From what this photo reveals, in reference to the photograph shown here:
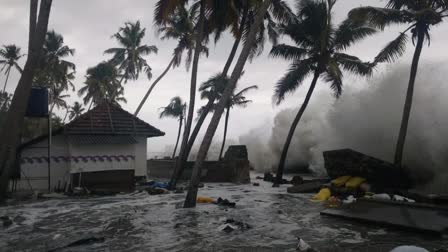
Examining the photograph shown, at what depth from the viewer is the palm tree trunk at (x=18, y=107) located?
13.4m

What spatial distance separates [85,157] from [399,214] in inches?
536

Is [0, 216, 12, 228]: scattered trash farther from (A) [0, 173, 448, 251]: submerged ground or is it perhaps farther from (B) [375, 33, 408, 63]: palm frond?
(B) [375, 33, 408, 63]: palm frond

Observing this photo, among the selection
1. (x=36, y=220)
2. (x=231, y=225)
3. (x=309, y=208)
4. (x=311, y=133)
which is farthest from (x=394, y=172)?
(x=311, y=133)

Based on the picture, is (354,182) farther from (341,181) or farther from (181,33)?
(181,33)

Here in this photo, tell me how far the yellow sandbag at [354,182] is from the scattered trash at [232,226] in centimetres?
761

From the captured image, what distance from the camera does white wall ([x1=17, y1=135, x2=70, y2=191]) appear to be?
16.2 metres

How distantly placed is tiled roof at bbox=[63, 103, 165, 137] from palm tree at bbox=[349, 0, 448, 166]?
37.6 feet

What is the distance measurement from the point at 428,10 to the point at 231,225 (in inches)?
487

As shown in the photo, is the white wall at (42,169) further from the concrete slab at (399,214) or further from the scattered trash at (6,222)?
the concrete slab at (399,214)

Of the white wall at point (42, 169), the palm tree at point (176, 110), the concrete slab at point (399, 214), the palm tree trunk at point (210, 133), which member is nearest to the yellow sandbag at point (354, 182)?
the concrete slab at point (399, 214)

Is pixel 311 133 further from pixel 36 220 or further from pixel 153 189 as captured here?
pixel 36 220

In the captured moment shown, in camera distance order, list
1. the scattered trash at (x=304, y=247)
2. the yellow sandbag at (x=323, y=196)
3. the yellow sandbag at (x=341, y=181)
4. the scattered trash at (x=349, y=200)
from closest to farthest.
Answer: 1. the scattered trash at (x=304, y=247)
2. the scattered trash at (x=349, y=200)
3. the yellow sandbag at (x=323, y=196)
4. the yellow sandbag at (x=341, y=181)

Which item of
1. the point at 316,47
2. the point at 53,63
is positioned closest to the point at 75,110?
the point at 53,63

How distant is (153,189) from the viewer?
15.7 metres
